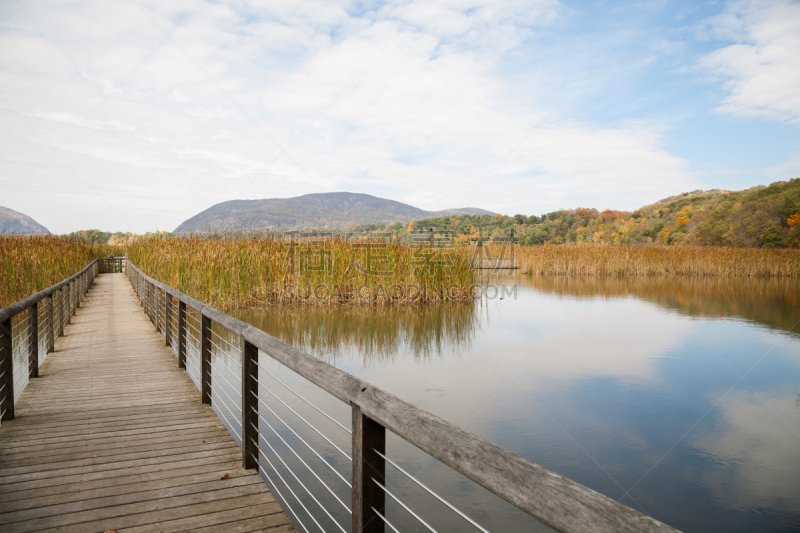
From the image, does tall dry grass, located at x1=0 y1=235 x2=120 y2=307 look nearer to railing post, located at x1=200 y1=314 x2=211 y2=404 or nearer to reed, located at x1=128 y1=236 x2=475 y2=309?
reed, located at x1=128 y1=236 x2=475 y2=309

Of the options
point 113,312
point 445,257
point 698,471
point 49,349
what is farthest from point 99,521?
point 445,257

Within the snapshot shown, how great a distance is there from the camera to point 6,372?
3.41 meters

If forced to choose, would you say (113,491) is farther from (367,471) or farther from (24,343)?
(24,343)

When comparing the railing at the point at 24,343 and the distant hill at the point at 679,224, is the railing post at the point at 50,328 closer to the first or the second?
the railing at the point at 24,343

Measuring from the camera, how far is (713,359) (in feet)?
25.3

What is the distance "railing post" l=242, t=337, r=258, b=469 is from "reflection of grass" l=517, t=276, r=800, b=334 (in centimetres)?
1142

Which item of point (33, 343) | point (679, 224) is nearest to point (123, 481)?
point (33, 343)

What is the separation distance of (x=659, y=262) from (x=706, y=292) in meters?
6.86

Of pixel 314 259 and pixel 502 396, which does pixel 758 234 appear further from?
pixel 502 396

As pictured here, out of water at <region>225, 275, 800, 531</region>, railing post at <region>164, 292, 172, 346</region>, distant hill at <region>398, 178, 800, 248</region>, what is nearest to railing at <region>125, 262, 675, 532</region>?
water at <region>225, 275, 800, 531</region>

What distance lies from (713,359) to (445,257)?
6800 mm

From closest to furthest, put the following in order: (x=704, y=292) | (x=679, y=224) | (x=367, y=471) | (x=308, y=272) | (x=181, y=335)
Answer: (x=367, y=471) → (x=181, y=335) → (x=308, y=272) → (x=704, y=292) → (x=679, y=224)

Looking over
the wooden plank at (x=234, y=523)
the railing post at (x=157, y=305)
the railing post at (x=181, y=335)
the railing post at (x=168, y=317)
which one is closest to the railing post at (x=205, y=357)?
the railing post at (x=181, y=335)

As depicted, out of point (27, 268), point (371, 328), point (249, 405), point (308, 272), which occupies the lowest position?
point (371, 328)
